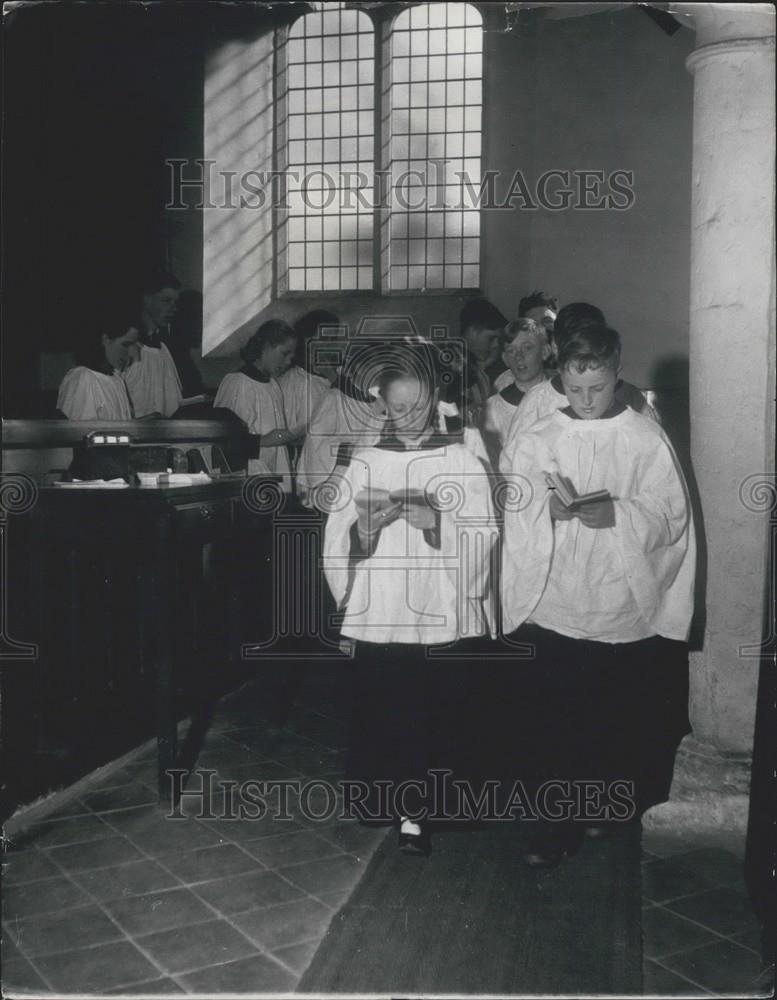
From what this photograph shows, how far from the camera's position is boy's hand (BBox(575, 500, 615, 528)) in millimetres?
3451

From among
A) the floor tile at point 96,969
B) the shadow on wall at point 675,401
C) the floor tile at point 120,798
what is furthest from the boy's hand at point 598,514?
the shadow on wall at point 675,401

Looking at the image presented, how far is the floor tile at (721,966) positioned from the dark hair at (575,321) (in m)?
2.03

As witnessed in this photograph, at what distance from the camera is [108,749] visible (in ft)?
14.1

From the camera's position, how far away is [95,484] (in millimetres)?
4137

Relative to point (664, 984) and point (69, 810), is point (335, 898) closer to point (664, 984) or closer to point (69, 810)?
point (664, 984)

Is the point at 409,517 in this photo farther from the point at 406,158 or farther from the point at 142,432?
the point at 406,158

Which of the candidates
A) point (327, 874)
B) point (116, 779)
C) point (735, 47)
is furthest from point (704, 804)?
point (735, 47)

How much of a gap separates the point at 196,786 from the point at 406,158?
22.9ft

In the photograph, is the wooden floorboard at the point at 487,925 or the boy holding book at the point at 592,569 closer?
the wooden floorboard at the point at 487,925

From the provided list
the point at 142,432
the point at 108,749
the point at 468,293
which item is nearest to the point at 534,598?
the point at 108,749

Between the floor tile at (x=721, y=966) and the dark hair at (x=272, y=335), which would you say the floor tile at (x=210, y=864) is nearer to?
the floor tile at (x=721, y=966)

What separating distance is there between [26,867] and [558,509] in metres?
2.25

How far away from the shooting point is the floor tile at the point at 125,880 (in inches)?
126

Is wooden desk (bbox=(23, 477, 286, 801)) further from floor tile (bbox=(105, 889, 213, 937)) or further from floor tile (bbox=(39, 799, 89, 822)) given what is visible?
floor tile (bbox=(105, 889, 213, 937))
